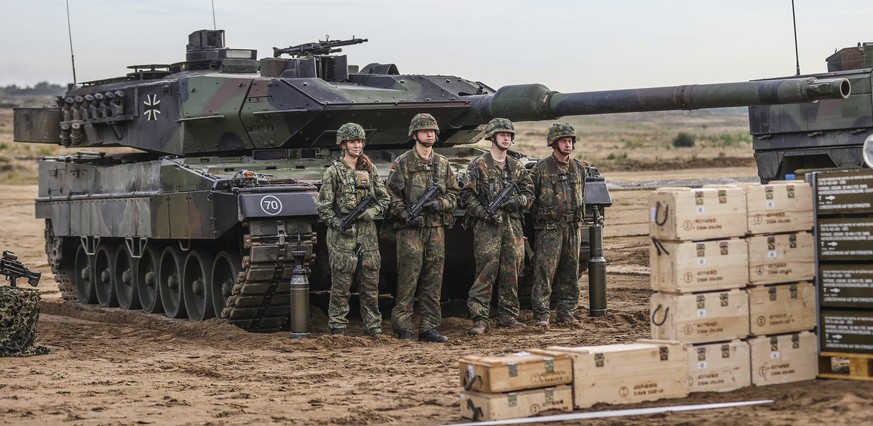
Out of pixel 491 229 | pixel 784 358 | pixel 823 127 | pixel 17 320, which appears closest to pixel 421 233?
pixel 491 229

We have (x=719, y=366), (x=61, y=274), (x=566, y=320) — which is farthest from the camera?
(x=61, y=274)

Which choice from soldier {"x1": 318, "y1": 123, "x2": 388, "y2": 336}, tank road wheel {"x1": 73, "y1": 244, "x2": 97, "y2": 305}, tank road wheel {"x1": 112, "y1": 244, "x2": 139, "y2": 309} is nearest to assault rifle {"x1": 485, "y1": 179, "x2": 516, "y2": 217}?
soldier {"x1": 318, "y1": 123, "x2": 388, "y2": 336}

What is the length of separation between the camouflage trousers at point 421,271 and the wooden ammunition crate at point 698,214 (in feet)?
12.8

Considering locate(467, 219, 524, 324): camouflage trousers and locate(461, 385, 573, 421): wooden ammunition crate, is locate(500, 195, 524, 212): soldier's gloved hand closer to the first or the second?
locate(467, 219, 524, 324): camouflage trousers

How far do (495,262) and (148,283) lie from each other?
Result: 16.3ft

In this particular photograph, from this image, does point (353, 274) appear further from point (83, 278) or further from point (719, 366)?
point (83, 278)

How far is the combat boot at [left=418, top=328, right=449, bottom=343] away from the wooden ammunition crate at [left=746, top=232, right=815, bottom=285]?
162 inches

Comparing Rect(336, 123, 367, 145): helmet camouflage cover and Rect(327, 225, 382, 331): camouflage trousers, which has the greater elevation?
Rect(336, 123, 367, 145): helmet camouflage cover

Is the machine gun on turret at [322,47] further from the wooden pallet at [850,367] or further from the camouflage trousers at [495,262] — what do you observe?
the wooden pallet at [850,367]

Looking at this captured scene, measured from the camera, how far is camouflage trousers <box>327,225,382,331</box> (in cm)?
1284

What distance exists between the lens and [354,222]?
41.9 ft

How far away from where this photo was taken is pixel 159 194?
14.8m

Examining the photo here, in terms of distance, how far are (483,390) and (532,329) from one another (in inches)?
195

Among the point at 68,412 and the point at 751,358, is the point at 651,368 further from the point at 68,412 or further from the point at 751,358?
the point at 68,412
